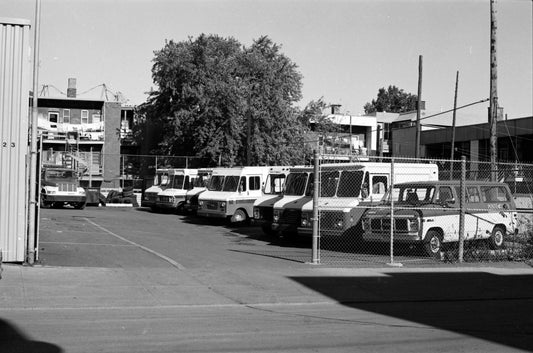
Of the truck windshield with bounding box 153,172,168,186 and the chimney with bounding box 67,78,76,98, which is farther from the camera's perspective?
the chimney with bounding box 67,78,76,98

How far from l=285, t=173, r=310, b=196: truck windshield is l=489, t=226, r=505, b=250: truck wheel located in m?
6.05

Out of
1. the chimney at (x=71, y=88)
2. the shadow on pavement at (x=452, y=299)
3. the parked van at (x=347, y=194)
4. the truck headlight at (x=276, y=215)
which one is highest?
the chimney at (x=71, y=88)

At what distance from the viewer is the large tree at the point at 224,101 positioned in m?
41.2

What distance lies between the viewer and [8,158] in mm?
11508

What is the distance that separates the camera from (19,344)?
252 inches

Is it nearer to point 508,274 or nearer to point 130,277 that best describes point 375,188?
point 508,274

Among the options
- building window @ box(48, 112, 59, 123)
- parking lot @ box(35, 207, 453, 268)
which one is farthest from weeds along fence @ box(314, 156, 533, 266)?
building window @ box(48, 112, 59, 123)

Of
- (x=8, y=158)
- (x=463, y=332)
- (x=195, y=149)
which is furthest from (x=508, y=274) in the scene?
(x=195, y=149)

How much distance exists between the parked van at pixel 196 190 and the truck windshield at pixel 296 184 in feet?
32.3

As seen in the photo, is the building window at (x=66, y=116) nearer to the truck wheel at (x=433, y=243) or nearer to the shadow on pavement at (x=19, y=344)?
the truck wheel at (x=433, y=243)

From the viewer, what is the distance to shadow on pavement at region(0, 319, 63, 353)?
618 centimetres

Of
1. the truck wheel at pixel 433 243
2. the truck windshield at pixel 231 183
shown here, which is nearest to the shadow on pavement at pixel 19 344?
the truck wheel at pixel 433 243

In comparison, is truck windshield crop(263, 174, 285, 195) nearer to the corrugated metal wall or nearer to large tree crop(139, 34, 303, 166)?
the corrugated metal wall

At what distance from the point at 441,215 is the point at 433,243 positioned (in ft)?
2.44
